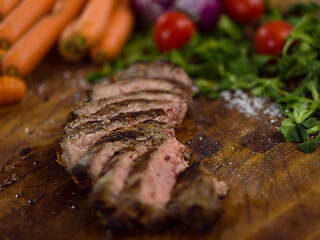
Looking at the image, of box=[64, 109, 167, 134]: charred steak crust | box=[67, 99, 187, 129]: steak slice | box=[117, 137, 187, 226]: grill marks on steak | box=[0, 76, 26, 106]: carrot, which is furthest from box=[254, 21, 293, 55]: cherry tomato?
box=[0, 76, 26, 106]: carrot

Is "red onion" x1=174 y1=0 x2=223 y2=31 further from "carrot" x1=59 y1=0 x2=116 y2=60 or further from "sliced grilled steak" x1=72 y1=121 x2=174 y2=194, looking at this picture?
"sliced grilled steak" x1=72 y1=121 x2=174 y2=194

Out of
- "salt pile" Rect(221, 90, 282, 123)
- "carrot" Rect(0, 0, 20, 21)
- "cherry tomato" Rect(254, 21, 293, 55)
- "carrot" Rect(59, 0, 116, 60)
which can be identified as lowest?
"salt pile" Rect(221, 90, 282, 123)

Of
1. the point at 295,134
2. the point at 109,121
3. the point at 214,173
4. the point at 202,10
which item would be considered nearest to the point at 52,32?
the point at 202,10

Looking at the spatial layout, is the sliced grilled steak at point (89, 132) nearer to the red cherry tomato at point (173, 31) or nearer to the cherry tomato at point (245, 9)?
the red cherry tomato at point (173, 31)

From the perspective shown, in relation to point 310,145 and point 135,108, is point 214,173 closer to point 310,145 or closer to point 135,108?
point 310,145

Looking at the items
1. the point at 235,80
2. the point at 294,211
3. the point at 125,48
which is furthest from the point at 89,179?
the point at 125,48

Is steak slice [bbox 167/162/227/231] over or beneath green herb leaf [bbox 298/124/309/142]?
over

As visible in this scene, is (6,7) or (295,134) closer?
(295,134)
